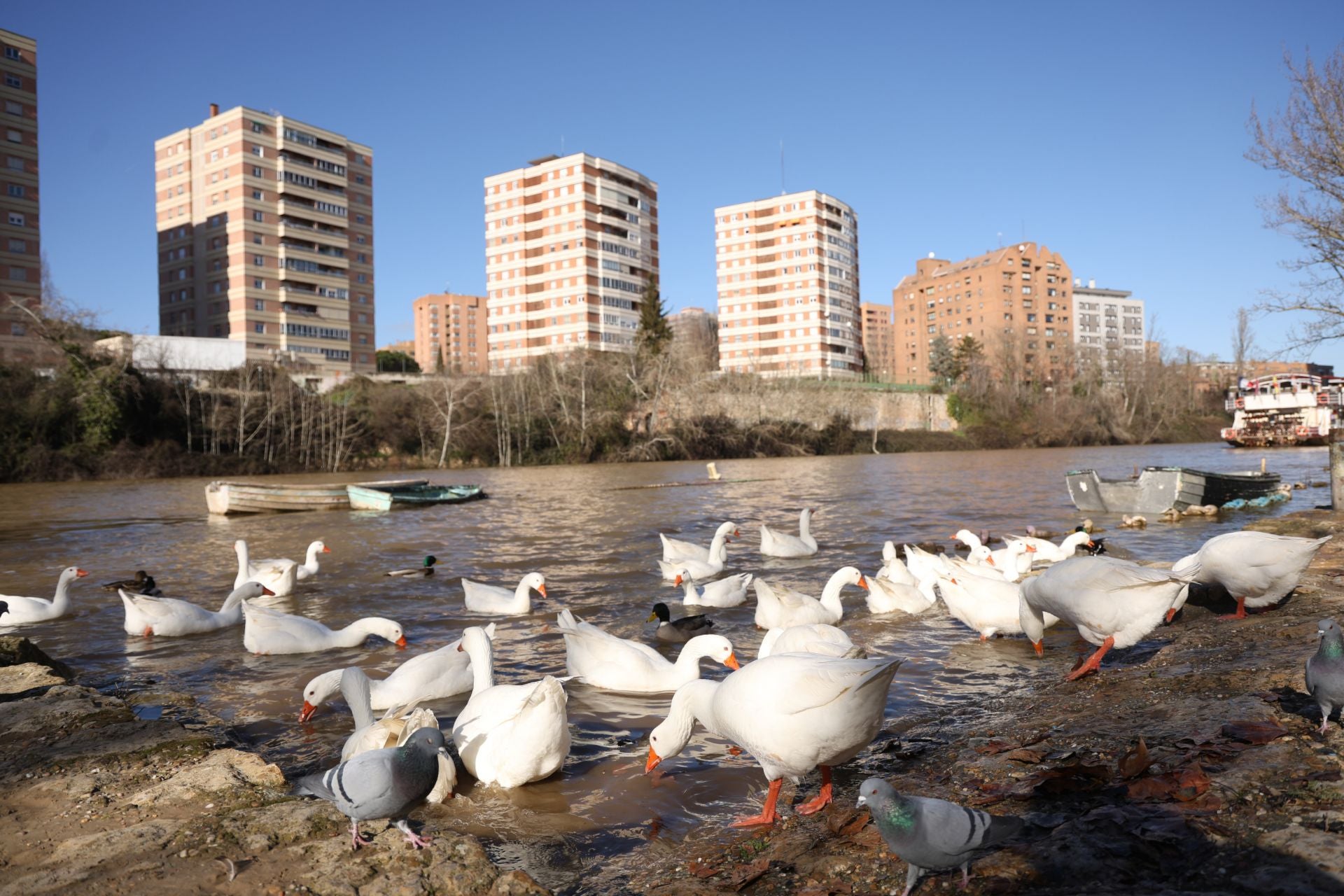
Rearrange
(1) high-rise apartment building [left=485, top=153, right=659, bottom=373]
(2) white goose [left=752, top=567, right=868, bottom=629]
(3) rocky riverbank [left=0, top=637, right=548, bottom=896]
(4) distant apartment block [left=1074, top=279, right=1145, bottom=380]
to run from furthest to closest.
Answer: (4) distant apartment block [left=1074, top=279, right=1145, bottom=380]
(1) high-rise apartment building [left=485, top=153, right=659, bottom=373]
(2) white goose [left=752, top=567, right=868, bottom=629]
(3) rocky riverbank [left=0, top=637, right=548, bottom=896]

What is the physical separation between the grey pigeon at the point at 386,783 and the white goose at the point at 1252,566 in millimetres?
5960

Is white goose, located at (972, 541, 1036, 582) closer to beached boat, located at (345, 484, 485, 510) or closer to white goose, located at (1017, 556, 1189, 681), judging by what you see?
white goose, located at (1017, 556, 1189, 681)

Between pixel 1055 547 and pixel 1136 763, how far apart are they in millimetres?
8698

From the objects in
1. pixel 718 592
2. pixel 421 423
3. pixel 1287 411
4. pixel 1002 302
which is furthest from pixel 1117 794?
pixel 1002 302

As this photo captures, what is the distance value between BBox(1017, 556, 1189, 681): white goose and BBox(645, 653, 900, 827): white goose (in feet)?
8.81

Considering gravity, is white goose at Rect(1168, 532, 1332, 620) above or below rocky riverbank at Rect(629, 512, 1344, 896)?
above

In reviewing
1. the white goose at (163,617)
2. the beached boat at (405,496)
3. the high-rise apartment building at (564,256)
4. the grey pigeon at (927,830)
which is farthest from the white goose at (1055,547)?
the high-rise apartment building at (564,256)

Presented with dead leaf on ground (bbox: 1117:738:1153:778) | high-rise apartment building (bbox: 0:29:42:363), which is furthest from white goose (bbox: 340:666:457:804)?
high-rise apartment building (bbox: 0:29:42:363)

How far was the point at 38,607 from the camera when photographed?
10.5 metres

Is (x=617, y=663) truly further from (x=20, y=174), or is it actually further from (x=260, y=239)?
(x=260, y=239)

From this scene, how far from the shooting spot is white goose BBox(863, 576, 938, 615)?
32.0ft

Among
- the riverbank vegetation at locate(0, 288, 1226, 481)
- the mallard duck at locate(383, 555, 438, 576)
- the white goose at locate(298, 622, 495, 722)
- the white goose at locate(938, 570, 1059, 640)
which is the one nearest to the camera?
the white goose at locate(298, 622, 495, 722)

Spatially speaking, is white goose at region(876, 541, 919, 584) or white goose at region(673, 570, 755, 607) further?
white goose at region(673, 570, 755, 607)

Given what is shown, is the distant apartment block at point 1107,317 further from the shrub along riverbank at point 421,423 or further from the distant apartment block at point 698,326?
the shrub along riverbank at point 421,423
